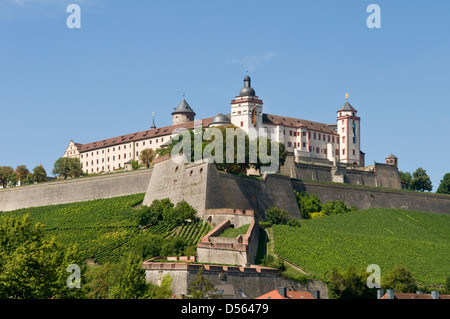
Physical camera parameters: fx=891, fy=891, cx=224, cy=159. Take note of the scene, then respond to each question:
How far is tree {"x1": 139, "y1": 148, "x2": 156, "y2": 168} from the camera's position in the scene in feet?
336

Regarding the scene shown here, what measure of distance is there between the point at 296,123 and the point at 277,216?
3436cm

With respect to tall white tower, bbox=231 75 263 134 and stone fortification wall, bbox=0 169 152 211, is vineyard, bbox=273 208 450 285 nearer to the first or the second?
tall white tower, bbox=231 75 263 134

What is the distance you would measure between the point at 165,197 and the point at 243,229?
1441cm

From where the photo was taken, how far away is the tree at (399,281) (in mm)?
60531

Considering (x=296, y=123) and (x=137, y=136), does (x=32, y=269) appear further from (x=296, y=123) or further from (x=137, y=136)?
(x=137, y=136)

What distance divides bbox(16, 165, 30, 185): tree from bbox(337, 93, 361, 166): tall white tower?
129 feet

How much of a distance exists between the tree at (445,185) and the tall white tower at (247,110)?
27219mm

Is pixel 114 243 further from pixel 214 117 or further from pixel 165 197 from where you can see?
pixel 214 117

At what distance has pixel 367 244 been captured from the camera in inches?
2928

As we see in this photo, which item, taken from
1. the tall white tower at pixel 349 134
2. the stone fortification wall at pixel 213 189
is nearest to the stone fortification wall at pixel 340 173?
→ the tall white tower at pixel 349 134

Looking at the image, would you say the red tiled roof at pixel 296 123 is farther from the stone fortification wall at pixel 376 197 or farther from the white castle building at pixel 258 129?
the stone fortification wall at pixel 376 197
